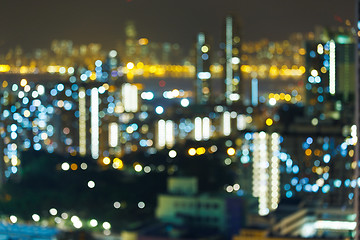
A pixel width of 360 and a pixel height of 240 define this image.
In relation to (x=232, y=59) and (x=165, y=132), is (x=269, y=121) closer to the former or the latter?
(x=165, y=132)

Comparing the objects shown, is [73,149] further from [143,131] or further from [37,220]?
[37,220]

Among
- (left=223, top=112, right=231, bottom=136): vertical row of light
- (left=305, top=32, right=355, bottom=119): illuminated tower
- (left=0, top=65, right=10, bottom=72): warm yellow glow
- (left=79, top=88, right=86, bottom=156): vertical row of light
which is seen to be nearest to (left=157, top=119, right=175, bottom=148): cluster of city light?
(left=223, top=112, right=231, bottom=136): vertical row of light

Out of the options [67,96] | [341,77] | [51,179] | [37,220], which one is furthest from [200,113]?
[37,220]

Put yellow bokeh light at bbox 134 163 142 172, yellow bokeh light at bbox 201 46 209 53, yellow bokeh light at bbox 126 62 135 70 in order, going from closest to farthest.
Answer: yellow bokeh light at bbox 134 163 142 172 < yellow bokeh light at bbox 126 62 135 70 < yellow bokeh light at bbox 201 46 209 53

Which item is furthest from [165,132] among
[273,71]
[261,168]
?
[261,168]

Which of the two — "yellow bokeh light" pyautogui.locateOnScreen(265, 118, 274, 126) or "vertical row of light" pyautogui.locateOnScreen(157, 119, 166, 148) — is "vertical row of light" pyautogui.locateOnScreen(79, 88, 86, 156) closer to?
"vertical row of light" pyautogui.locateOnScreen(157, 119, 166, 148)

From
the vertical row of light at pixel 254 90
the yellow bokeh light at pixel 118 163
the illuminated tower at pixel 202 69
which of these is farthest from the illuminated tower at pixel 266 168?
the vertical row of light at pixel 254 90
